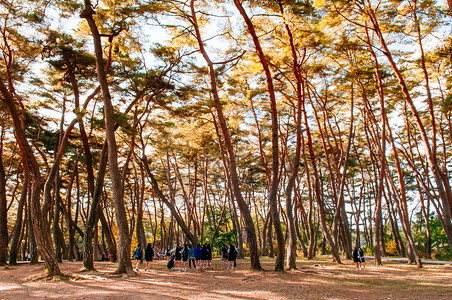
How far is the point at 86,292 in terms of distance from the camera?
6.46 m

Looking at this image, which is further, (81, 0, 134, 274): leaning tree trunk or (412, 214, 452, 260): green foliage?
(412, 214, 452, 260): green foliage

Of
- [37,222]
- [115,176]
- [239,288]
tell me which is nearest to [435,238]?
[239,288]

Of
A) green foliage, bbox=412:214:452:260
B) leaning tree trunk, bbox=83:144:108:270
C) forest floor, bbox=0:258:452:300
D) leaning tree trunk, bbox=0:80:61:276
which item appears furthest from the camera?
green foliage, bbox=412:214:452:260

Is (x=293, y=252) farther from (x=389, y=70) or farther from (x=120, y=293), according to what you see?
(x=389, y=70)

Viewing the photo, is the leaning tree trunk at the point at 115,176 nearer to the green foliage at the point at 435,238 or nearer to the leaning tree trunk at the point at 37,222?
the leaning tree trunk at the point at 37,222

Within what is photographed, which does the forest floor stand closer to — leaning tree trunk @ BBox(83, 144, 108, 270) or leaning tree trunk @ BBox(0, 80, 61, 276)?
leaning tree trunk @ BBox(0, 80, 61, 276)

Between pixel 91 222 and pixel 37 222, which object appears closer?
pixel 37 222

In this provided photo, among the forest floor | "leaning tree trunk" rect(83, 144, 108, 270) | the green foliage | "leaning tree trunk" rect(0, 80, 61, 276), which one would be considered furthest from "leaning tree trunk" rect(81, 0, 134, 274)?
the green foliage

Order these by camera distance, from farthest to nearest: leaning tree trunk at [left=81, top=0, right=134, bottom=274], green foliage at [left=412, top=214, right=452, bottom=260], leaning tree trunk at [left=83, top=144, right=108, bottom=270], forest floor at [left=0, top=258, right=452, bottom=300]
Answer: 1. green foliage at [left=412, top=214, right=452, bottom=260]
2. leaning tree trunk at [left=83, top=144, right=108, bottom=270]
3. leaning tree trunk at [left=81, top=0, right=134, bottom=274]
4. forest floor at [left=0, top=258, right=452, bottom=300]

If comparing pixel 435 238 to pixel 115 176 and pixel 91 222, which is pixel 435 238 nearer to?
pixel 91 222

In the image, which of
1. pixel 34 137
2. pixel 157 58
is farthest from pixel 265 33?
pixel 34 137

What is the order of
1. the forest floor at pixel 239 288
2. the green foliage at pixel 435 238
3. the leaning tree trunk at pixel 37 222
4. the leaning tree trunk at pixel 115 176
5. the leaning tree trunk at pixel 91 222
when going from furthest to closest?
the green foliage at pixel 435 238 < the leaning tree trunk at pixel 91 222 < the leaning tree trunk at pixel 115 176 < the leaning tree trunk at pixel 37 222 < the forest floor at pixel 239 288

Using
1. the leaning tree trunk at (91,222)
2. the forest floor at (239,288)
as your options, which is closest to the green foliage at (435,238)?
the forest floor at (239,288)

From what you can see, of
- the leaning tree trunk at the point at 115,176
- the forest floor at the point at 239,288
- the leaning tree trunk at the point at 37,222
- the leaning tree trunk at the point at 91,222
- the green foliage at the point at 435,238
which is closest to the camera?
the forest floor at the point at 239,288
